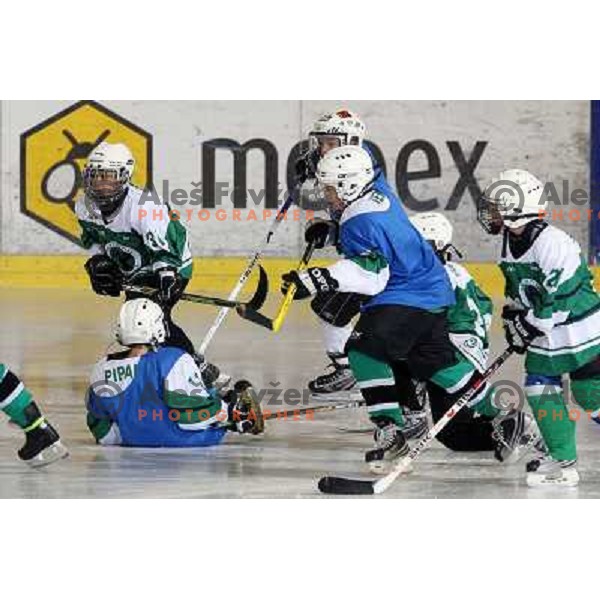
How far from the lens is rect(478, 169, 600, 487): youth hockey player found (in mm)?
6367

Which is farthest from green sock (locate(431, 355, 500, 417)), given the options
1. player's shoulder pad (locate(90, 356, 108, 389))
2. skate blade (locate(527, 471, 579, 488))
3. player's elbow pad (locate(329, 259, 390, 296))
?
player's shoulder pad (locate(90, 356, 108, 389))

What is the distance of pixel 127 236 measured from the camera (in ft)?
25.6

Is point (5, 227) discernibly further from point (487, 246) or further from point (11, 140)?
point (487, 246)

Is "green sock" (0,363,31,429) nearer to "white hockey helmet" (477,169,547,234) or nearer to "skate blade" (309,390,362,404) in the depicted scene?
"white hockey helmet" (477,169,547,234)

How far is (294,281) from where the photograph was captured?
6562mm

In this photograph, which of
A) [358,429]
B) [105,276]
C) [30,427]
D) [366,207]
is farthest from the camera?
[105,276]

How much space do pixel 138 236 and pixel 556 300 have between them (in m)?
1.93

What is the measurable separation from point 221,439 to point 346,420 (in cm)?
74

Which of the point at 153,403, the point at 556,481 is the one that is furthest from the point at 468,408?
the point at 153,403

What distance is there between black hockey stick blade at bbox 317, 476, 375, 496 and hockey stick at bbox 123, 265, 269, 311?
80 cm

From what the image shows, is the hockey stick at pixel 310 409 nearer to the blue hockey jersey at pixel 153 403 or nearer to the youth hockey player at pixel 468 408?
the blue hockey jersey at pixel 153 403

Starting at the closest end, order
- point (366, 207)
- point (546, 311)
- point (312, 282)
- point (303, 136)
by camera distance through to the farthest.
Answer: point (546, 311) < point (312, 282) < point (366, 207) < point (303, 136)

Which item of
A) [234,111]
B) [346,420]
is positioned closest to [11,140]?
[234,111]

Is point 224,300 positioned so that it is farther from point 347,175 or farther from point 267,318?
point 347,175
